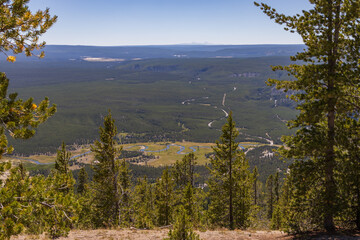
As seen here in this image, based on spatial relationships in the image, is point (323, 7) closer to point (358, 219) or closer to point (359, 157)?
point (359, 157)

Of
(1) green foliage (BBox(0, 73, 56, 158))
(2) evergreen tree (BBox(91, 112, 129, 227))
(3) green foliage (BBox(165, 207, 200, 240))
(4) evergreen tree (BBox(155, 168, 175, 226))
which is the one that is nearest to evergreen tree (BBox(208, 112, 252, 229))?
(4) evergreen tree (BBox(155, 168, 175, 226))

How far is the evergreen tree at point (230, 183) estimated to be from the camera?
24.9 meters

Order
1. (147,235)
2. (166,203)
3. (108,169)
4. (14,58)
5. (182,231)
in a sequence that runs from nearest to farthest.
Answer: (14,58)
(182,231)
(147,235)
(108,169)
(166,203)

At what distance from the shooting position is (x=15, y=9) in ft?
28.1

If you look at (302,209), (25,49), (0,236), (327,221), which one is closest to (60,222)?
(0,236)

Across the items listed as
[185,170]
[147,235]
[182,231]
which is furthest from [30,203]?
[185,170]

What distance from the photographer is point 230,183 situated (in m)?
24.8

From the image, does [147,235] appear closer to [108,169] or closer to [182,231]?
[182,231]

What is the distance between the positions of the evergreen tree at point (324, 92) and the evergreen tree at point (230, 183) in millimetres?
9739

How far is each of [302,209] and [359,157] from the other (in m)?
4.06

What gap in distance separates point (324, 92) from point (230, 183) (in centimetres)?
1357

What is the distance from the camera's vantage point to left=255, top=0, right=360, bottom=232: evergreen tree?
1396 cm

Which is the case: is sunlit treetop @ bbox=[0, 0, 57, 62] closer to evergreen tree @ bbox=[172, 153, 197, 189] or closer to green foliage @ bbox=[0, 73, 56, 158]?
green foliage @ bbox=[0, 73, 56, 158]

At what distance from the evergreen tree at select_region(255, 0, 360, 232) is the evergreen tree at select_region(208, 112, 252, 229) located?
974 cm
